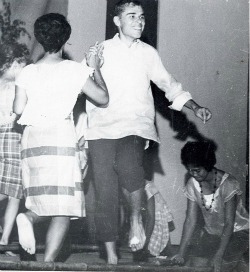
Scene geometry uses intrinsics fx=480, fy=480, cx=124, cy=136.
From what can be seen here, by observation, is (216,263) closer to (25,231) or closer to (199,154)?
(199,154)

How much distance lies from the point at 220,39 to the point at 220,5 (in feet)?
0.61

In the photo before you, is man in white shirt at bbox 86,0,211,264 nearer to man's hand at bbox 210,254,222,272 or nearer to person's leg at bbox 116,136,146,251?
person's leg at bbox 116,136,146,251

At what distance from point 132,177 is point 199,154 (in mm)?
517

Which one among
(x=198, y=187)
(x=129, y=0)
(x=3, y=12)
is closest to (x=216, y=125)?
(x=198, y=187)

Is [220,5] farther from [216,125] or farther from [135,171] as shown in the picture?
[135,171]

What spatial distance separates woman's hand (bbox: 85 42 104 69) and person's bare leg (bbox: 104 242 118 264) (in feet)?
2.66

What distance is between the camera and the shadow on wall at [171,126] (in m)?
2.63

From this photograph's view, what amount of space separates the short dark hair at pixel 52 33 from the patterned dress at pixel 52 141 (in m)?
0.10

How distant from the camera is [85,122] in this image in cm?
236

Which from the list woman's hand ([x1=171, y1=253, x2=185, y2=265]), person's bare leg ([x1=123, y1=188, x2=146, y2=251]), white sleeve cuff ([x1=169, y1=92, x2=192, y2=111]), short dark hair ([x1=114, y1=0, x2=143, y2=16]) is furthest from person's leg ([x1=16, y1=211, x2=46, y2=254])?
short dark hair ([x1=114, y1=0, x2=143, y2=16])

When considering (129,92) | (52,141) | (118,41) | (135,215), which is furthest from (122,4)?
(135,215)

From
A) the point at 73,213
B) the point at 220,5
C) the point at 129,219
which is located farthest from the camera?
the point at 220,5

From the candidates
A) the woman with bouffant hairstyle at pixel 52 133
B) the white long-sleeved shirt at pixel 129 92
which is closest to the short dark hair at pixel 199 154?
the white long-sleeved shirt at pixel 129 92

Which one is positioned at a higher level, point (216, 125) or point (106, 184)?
point (216, 125)
